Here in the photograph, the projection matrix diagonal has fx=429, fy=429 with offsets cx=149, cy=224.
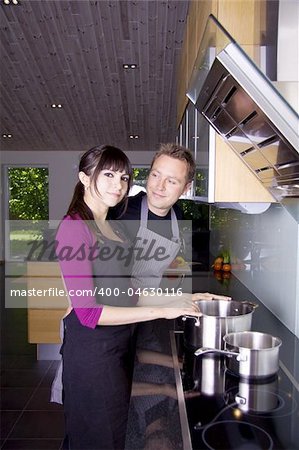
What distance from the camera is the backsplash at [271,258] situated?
64.2 inches

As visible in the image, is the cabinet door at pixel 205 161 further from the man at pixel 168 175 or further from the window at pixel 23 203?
the window at pixel 23 203

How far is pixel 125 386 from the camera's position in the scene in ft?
4.49

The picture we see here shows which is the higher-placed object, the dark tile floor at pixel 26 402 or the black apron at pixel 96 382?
the black apron at pixel 96 382

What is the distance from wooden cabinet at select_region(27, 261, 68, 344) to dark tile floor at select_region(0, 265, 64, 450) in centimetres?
20

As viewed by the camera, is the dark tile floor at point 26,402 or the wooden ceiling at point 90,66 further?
the wooden ceiling at point 90,66

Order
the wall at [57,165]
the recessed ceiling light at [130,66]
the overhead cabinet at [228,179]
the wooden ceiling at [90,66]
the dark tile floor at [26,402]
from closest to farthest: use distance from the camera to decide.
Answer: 1. the overhead cabinet at [228,179]
2. the dark tile floor at [26,402]
3. the wooden ceiling at [90,66]
4. the recessed ceiling light at [130,66]
5. the wall at [57,165]

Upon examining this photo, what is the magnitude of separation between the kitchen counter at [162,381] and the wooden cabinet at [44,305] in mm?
1695

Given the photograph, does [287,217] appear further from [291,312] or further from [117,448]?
[117,448]

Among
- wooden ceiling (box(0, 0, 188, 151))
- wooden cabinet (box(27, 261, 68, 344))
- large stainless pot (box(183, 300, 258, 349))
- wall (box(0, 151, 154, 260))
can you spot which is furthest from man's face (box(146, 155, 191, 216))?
wall (box(0, 151, 154, 260))

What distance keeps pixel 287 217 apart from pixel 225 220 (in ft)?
5.26

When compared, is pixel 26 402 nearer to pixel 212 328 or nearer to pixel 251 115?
pixel 212 328

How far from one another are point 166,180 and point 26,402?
5.63ft

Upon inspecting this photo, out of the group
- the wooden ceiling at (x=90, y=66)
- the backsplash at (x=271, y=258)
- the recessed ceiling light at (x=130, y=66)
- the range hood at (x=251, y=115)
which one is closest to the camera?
the range hood at (x=251, y=115)

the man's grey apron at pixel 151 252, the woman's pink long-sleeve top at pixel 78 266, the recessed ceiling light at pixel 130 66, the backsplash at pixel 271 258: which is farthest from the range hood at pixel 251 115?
the recessed ceiling light at pixel 130 66
